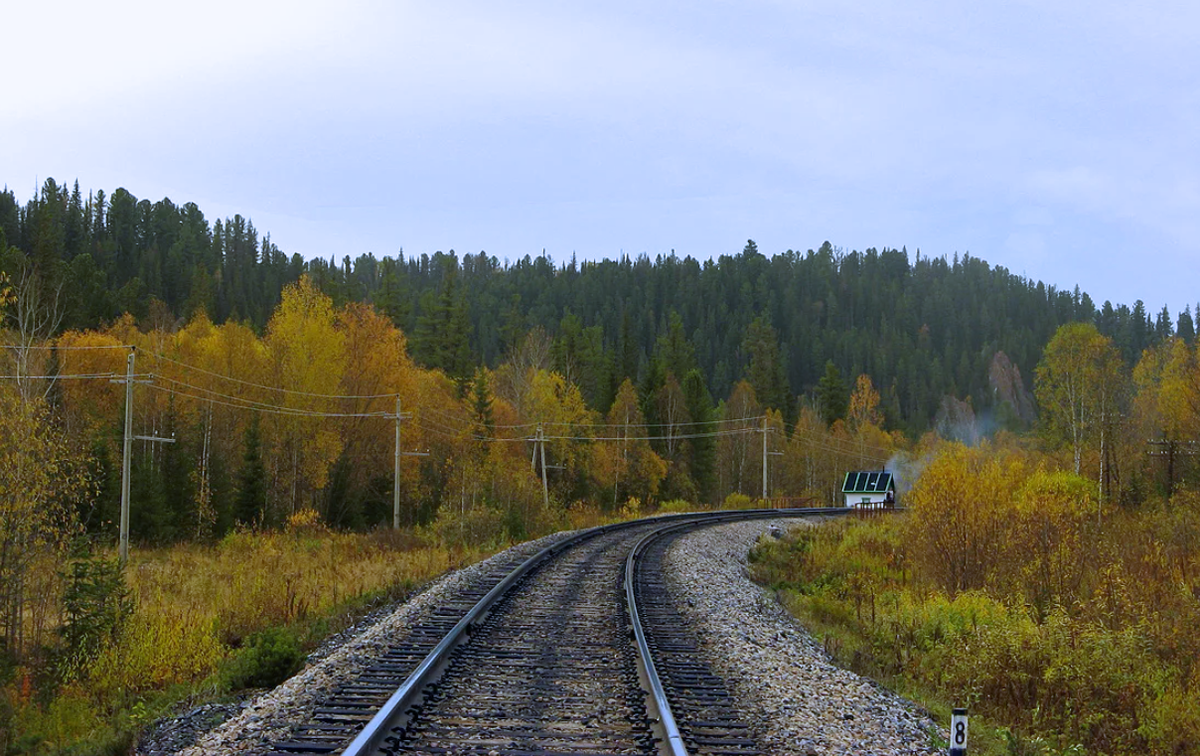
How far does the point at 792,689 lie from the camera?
28.4 feet

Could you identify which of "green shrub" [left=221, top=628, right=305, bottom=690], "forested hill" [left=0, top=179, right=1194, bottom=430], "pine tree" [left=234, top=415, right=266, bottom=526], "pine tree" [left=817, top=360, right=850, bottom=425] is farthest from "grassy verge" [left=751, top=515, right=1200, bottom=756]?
"pine tree" [left=817, top=360, right=850, bottom=425]

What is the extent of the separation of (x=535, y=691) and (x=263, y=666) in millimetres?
2873

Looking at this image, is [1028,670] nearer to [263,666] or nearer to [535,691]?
[535,691]

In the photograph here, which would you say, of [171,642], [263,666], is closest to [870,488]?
[171,642]

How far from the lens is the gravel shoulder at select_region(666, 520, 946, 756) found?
23.2ft

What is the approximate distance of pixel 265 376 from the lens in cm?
4966

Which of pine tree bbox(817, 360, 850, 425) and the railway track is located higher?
pine tree bbox(817, 360, 850, 425)

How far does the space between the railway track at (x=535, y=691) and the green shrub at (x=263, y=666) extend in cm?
93

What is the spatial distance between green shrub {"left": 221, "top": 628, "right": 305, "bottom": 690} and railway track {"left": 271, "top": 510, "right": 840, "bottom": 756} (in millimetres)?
926

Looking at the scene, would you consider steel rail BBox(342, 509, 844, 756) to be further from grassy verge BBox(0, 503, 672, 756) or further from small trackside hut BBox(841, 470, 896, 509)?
small trackside hut BBox(841, 470, 896, 509)

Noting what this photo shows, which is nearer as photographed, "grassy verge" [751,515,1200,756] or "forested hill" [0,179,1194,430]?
"grassy verge" [751,515,1200,756]

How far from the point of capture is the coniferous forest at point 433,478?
1195 cm

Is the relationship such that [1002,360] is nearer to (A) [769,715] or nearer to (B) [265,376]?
(B) [265,376]

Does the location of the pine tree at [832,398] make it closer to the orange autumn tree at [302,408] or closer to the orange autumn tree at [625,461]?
the orange autumn tree at [625,461]
